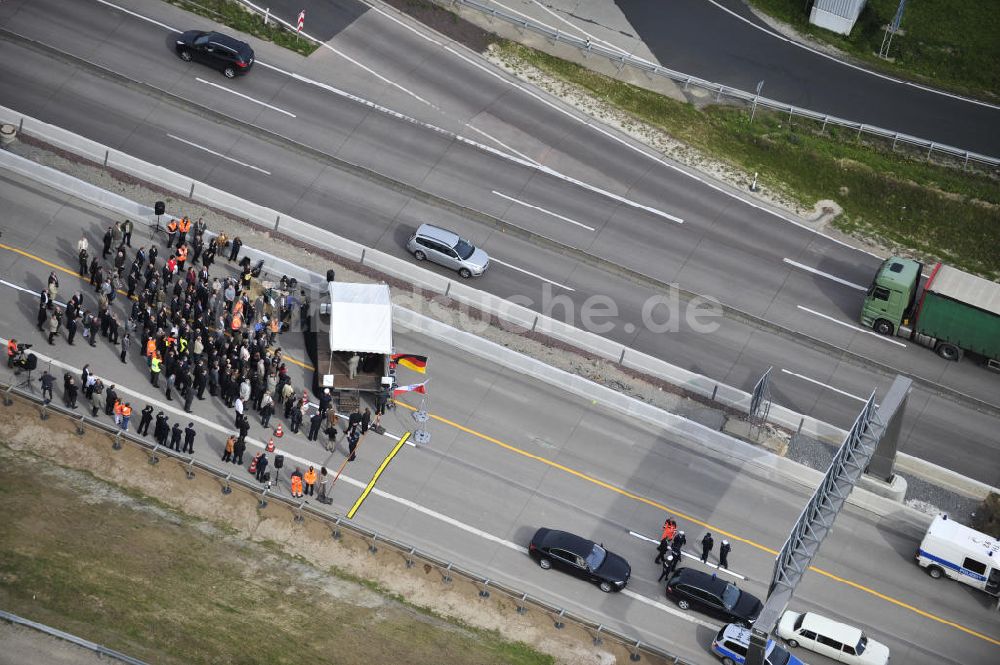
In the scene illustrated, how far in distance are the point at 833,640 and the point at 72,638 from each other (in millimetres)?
24882

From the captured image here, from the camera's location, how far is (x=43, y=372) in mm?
54219

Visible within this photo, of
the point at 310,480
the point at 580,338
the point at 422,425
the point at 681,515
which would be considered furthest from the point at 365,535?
the point at 580,338

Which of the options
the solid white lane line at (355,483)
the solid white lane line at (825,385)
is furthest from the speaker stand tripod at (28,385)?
the solid white lane line at (825,385)

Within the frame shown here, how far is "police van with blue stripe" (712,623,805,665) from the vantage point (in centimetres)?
4812

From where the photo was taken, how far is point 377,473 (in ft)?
175

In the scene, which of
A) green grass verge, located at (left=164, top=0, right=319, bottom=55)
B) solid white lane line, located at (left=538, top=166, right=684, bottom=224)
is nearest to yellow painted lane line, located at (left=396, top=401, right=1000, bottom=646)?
solid white lane line, located at (left=538, top=166, right=684, bottom=224)

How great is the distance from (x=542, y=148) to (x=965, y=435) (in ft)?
78.4

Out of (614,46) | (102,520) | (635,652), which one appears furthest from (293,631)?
(614,46)

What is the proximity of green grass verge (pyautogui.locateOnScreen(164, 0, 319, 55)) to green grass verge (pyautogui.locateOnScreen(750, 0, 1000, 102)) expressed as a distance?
25.9 meters

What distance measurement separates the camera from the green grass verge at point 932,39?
77562 millimetres

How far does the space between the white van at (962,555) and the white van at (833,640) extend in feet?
15.1

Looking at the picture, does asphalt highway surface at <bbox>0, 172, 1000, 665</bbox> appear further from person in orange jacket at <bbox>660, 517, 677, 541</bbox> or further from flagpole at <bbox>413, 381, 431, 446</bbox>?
person in orange jacket at <bbox>660, 517, 677, 541</bbox>

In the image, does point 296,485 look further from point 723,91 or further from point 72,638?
point 723,91

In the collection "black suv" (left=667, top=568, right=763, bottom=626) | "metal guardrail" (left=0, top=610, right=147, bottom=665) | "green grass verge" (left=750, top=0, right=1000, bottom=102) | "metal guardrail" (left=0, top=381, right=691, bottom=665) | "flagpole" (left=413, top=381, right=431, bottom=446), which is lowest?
"metal guardrail" (left=0, top=610, right=147, bottom=665)
